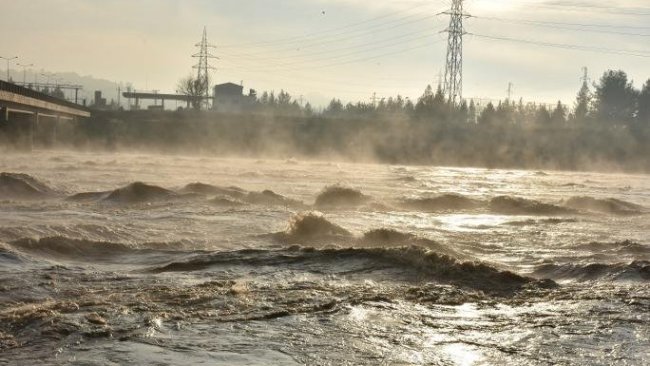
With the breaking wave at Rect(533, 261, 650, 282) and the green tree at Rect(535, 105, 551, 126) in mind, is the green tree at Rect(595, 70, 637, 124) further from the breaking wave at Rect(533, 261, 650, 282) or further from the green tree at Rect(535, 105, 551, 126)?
the breaking wave at Rect(533, 261, 650, 282)

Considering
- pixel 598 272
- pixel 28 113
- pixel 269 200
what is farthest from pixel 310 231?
pixel 28 113

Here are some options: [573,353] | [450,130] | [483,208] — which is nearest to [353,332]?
[573,353]

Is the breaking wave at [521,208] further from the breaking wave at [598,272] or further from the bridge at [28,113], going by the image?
the bridge at [28,113]

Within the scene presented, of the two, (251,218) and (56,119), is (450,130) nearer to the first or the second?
(56,119)

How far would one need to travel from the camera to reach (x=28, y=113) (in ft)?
266

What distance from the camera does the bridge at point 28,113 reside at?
62.3 m

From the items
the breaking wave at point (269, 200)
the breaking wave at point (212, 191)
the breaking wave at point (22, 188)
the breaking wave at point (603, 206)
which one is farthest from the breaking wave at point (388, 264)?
the breaking wave at point (603, 206)

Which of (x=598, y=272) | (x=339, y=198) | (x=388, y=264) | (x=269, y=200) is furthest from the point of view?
(x=339, y=198)

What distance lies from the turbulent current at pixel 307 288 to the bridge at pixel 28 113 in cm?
3329

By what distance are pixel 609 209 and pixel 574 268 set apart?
74.3 feet

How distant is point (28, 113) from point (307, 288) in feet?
236

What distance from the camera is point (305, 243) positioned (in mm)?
22609

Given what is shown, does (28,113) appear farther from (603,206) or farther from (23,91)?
(603,206)

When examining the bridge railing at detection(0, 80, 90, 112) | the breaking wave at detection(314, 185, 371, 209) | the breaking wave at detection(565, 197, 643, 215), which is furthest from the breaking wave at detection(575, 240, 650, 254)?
the bridge railing at detection(0, 80, 90, 112)
